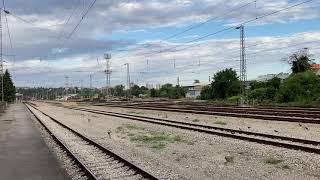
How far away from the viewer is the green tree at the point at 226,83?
324ft

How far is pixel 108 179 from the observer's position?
43.2 ft

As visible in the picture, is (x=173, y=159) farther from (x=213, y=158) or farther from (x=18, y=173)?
(x=18, y=173)

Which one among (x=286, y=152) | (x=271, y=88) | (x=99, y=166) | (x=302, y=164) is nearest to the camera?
(x=302, y=164)

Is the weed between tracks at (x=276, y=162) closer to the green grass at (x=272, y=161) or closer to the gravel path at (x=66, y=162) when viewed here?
the green grass at (x=272, y=161)

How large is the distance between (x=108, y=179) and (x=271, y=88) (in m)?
67.2

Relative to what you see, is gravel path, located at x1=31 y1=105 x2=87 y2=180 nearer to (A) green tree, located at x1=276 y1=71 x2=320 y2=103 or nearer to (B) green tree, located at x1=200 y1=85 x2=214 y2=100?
(A) green tree, located at x1=276 y1=71 x2=320 y2=103

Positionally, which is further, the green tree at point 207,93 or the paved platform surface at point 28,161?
the green tree at point 207,93

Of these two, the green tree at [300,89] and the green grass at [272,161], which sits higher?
the green tree at [300,89]

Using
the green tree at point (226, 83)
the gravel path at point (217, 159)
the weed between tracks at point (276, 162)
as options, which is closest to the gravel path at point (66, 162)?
the gravel path at point (217, 159)

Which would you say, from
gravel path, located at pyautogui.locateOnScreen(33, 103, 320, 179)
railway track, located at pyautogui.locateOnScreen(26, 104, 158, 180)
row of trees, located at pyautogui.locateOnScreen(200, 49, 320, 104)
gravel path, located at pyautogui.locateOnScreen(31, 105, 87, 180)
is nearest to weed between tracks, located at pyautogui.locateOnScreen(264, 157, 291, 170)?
gravel path, located at pyautogui.locateOnScreen(33, 103, 320, 179)

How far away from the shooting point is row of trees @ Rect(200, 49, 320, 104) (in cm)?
6525

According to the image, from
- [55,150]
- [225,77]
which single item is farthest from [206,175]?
[225,77]

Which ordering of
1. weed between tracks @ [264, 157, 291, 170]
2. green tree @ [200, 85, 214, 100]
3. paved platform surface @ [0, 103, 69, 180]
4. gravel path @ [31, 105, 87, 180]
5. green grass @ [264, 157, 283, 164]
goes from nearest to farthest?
weed between tracks @ [264, 157, 291, 170]
gravel path @ [31, 105, 87, 180]
paved platform surface @ [0, 103, 69, 180]
green grass @ [264, 157, 283, 164]
green tree @ [200, 85, 214, 100]

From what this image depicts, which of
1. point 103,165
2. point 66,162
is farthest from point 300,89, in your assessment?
point 103,165
